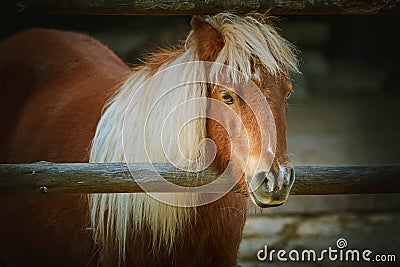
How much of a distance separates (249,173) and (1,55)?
6.16 ft

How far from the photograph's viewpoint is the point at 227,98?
7.95ft

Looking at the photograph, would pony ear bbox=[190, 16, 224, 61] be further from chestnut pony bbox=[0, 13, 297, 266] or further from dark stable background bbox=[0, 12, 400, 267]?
dark stable background bbox=[0, 12, 400, 267]

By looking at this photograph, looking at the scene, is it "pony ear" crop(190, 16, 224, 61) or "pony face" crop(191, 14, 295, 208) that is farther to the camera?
"pony ear" crop(190, 16, 224, 61)

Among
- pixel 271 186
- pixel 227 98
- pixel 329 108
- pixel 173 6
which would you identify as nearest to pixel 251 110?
pixel 227 98

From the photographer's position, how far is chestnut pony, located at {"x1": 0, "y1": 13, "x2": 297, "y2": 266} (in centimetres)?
239

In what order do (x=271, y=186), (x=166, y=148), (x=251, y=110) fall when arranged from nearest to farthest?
(x=271, y=186), (x=251, y=110), (x=166, y=148)

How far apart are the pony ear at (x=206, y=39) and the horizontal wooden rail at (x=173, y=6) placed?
0.05 metres

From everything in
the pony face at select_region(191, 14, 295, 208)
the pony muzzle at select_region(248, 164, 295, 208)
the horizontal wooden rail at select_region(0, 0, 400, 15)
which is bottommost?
the pony muzzle at select_region(248, 164, 295, 208)

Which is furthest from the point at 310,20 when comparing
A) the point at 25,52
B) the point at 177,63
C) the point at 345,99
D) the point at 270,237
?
the point at 177,63

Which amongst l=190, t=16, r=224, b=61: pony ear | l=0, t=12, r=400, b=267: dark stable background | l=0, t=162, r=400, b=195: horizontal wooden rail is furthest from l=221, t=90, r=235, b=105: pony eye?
l=0, t=12, r=400, b=267: dark stable background

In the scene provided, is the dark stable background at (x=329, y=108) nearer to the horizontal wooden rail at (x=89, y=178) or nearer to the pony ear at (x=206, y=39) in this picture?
the pony ear at (x=206, y=39)

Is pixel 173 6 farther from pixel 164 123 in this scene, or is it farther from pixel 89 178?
pixel 89 178

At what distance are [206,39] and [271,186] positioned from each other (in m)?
0.63

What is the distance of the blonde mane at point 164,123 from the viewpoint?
2453 mm
